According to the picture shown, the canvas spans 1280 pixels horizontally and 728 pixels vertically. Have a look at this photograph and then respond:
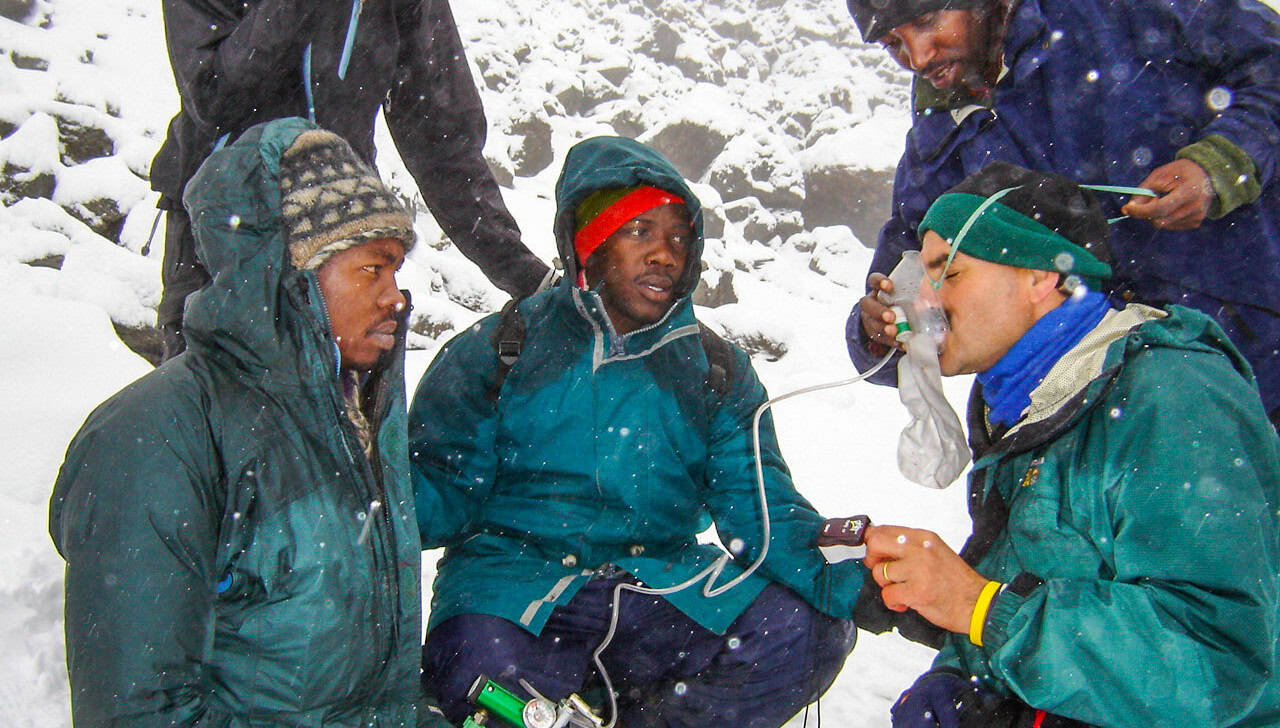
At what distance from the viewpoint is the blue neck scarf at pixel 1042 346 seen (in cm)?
157

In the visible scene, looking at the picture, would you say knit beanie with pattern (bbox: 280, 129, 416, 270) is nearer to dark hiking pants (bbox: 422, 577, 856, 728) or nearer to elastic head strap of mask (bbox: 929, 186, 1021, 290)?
dark hiking pants (bbox: 422, 577, 856, 728)

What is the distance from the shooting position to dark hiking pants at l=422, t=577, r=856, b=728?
1.87 metres

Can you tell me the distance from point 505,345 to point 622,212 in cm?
60

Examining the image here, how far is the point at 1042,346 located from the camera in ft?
Answer: 5.24

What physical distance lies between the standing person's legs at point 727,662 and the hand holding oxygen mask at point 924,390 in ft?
1.62

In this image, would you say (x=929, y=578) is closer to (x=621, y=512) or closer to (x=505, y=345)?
(x=621, y=512)

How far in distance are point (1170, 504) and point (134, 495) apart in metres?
1.73

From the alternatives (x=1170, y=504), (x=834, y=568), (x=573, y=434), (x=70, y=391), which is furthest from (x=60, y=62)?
(x=1170, y=504)

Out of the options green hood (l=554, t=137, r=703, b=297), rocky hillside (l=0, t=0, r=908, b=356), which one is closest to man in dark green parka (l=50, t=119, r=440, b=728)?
green hood (l=554, t=137, r=703, b=297)

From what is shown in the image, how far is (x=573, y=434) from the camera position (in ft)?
7.08

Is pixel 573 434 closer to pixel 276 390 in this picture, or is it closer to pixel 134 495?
pixel 276 390

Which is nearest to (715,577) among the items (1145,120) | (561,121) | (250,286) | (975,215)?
(975,215)

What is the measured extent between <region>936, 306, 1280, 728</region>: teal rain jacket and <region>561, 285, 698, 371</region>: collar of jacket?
3.48 feet

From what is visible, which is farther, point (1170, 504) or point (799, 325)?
point (799, 325)
